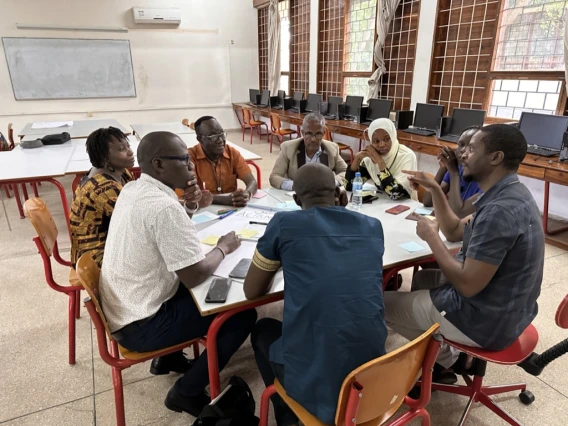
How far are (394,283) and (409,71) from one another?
4002 millimetres

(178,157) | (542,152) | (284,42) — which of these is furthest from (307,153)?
(284,42)

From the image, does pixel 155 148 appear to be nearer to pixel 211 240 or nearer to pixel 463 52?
pixel 211 240

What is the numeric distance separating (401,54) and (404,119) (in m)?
1.15

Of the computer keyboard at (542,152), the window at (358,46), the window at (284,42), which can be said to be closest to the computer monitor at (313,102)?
the window at (358,46)

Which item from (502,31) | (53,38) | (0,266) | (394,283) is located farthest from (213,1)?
(394,283)

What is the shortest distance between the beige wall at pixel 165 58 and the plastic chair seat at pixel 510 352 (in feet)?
28.8

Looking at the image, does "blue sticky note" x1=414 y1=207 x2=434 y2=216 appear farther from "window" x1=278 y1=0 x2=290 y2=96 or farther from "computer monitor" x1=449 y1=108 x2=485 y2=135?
"window" x1=278 y1=0 x2=290 y2=96

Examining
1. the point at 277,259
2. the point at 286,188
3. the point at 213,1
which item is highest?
the point at 213,1

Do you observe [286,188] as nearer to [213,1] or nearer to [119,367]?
[119,367]

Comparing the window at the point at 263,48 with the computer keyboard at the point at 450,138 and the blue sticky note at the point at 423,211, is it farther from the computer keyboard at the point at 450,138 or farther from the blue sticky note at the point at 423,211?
the blue sticky note at the point at 423,211

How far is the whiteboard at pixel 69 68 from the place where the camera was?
7.47 meters

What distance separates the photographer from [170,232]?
124 centimetres

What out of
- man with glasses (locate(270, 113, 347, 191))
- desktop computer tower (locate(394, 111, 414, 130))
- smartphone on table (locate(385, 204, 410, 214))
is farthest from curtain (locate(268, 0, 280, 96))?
smartphone on table (locate(385, 204, 410, 214))

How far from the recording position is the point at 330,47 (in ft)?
22.5
